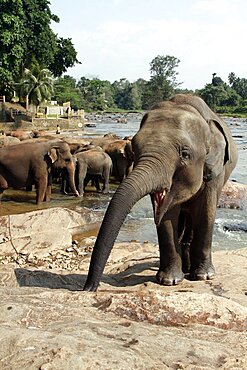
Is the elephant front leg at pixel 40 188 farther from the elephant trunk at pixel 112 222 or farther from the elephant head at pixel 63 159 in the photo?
the elephant trunk at pixel 112 222

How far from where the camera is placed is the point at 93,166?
15.7 m

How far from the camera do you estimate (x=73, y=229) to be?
998cm

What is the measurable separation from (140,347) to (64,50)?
138 ft

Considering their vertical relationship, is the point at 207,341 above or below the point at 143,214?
above

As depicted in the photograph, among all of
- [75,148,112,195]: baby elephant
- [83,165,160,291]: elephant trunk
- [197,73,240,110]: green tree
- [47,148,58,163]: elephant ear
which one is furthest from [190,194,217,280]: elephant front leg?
[197,73,240,110]: green tree

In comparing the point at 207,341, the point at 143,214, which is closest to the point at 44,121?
the point at 143,214

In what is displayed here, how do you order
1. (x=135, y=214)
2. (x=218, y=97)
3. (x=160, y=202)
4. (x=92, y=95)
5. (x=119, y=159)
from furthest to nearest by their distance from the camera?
(x=92, y=95)
(x=218, y=97)
(x=119, y=159)
(x=135, y=214)
(x=160, y=202)

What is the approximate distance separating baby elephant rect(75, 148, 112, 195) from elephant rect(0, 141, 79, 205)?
5.67ft

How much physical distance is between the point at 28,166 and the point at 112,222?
942cm

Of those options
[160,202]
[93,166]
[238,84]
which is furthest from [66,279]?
[238,84]

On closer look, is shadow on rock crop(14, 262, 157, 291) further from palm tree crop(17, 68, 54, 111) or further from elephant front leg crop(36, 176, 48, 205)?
palm tree crop(17, 68, 54, 111)

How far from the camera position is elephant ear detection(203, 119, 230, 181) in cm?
550

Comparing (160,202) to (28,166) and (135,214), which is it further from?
(28,166)

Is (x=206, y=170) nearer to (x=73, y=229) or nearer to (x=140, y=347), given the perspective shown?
(x=140, y=347)
